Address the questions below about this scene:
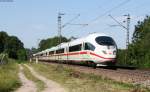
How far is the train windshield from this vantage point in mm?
40500

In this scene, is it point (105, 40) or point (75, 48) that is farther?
point (75, 48)

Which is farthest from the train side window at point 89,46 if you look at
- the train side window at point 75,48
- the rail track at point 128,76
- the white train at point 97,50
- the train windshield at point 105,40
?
the rail track at point 128,76

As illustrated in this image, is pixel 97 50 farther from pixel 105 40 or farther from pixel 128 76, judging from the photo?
pixel 128 76

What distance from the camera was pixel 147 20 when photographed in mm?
110312

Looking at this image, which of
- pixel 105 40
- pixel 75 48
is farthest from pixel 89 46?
pixel 75 48

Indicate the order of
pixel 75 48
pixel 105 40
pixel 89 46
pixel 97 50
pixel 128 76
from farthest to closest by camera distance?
pixel 75 48 < pixel 89 46 < pixel 105 40 < pixel 97 50 < pixel 128 76

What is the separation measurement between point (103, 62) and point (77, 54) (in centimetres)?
854

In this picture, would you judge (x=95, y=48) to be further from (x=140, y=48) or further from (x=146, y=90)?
(x=140, y=48)

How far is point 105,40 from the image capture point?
40938 mm

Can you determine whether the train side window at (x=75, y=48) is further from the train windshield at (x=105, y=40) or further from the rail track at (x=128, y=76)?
the rail track at (x=128, y=76)

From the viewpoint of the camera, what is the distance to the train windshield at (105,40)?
40500mm

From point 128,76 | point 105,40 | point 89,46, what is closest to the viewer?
point 128,76

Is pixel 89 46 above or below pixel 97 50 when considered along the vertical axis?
above

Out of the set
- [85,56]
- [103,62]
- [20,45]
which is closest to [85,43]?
[85,56]
